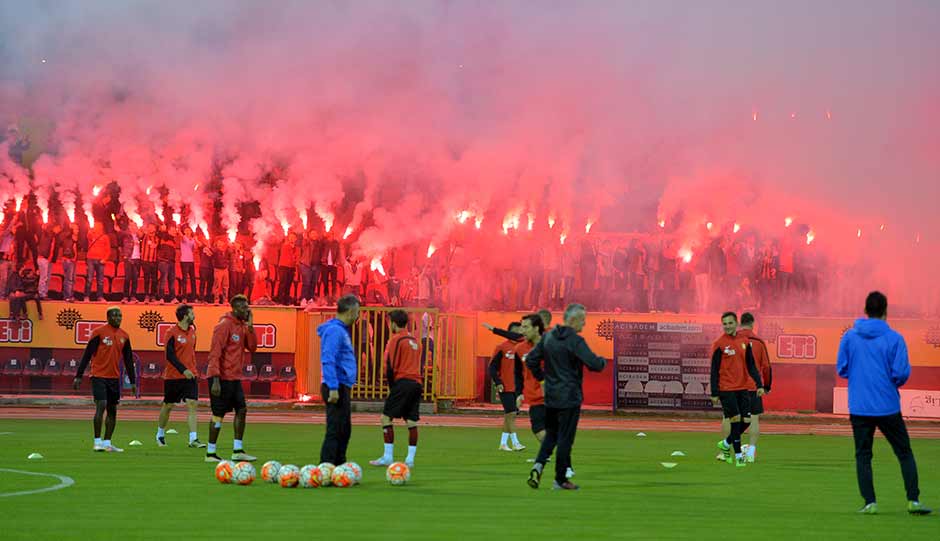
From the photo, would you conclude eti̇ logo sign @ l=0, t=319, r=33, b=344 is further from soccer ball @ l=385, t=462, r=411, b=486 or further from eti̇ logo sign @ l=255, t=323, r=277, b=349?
soccer ball @ l=385, t=462, r=411, b=486

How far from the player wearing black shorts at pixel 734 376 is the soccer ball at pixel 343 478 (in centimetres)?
702

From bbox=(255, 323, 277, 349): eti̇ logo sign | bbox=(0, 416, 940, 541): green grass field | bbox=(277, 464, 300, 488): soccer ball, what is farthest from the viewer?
bbox=(255, 323, 277, 349): eti̇ logo sign

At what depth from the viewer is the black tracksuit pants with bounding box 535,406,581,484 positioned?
14391 millimetres

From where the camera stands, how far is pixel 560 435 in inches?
569

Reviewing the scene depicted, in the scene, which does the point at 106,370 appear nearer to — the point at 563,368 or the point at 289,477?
the point at 289,477

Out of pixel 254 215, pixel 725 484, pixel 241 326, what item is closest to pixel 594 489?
pixel 725 484

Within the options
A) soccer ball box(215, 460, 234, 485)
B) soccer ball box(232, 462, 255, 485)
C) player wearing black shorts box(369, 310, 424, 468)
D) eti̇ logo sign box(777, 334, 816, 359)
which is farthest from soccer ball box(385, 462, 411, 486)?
eti̇ logo sign box(777, 334, 816, 359)

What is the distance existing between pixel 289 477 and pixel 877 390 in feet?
20.9

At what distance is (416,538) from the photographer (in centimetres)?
1045

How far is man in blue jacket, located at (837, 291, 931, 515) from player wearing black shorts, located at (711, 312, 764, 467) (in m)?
6.69

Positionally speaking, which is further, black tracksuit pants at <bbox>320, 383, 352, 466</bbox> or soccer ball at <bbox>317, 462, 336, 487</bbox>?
black tracksuit pants at <bbox>320, 383, 352, 466</bbox>

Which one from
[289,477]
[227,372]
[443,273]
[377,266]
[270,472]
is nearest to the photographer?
[289,477]

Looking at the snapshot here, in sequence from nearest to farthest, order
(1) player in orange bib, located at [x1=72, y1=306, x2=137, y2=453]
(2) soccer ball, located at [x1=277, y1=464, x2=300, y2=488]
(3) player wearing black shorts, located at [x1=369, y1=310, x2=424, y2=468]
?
(2) soccer ball, located at [x1=277, y1=464, x2=300, y2=488], (3) player wearing black shorts, located at [x1=369, y1=310, x2=424, y2=468], (1) player in orange bib, located at [x1=72, y1=306, x2=137, y2=453]

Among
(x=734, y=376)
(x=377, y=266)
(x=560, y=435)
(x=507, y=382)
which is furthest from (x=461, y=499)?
(x=377, y=266)
